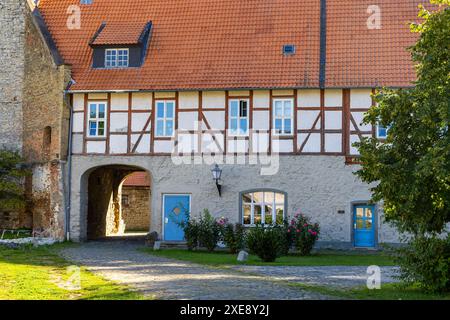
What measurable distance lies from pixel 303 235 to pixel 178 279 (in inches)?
375

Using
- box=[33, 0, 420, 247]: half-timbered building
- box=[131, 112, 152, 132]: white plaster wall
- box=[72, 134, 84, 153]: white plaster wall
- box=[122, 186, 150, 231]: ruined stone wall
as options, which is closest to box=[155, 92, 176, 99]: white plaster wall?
box=[33, 0, 420, 247]: half-timbered building

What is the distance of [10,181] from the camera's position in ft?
94.2

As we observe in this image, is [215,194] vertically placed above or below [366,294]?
above

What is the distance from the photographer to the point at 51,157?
2834cm

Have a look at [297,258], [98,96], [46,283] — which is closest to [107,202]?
[98,96]

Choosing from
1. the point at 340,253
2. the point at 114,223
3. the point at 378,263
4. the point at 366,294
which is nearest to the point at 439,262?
the point at 366,294

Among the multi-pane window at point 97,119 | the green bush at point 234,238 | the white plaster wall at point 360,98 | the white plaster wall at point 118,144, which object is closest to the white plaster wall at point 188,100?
the white plaster wall at point 118,144

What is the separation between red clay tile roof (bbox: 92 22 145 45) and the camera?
2811 cm

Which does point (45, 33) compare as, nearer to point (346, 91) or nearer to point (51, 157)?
point (51, 157)

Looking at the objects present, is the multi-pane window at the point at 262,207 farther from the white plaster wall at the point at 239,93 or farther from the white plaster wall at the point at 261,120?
the white plaster wall at the point at 239,93

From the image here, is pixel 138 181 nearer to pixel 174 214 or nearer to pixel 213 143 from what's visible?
pixel 174 214

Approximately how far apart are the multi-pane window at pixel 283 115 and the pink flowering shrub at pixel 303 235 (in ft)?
13.2

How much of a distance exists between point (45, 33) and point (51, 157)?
212 inches

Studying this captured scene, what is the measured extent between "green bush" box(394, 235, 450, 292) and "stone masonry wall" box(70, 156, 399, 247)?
12.3 meters
